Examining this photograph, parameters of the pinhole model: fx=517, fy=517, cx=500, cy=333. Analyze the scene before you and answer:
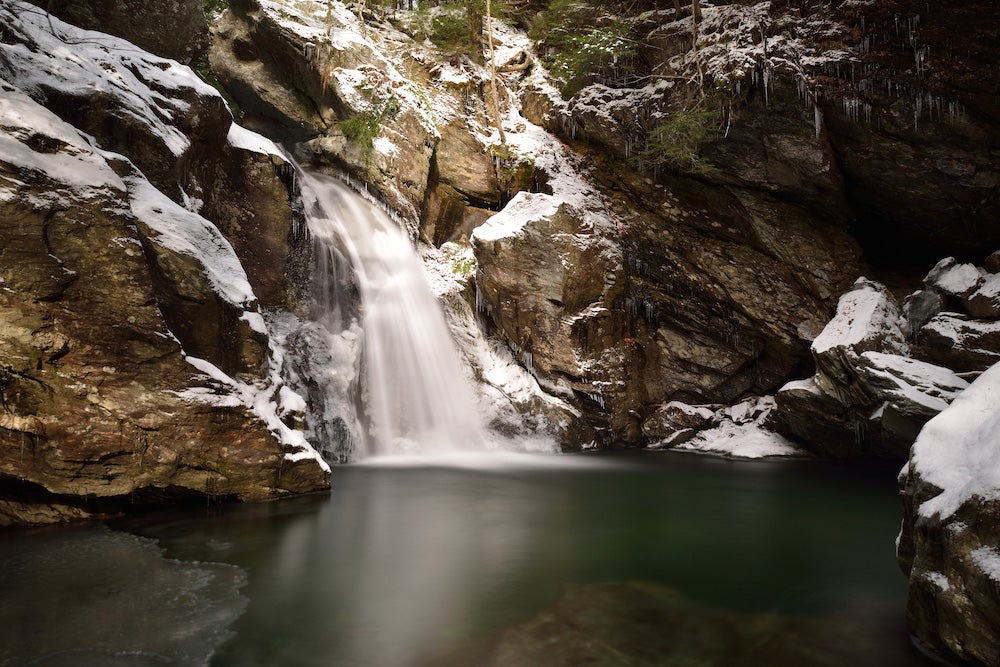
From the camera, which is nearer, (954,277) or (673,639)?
(673,639)

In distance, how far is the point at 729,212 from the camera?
12656mm

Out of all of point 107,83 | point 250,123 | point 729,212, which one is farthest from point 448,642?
point 250,123

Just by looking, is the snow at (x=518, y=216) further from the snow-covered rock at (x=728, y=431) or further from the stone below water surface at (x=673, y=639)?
the stone below water surface at (x=673, y=639)

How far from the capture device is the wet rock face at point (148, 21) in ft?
29.9

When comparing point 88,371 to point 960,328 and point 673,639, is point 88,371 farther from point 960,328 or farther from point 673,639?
point 960,328

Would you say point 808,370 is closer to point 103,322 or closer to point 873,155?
point 873,155

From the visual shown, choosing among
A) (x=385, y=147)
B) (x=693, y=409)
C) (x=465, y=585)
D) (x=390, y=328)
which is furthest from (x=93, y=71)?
(x=693, y=409)

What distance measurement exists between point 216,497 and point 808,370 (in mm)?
12840

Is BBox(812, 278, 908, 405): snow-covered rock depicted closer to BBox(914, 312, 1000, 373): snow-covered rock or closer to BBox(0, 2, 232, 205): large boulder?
BBox(914, 312, 1000, 373): snow-covered rock

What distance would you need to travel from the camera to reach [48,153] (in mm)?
5449

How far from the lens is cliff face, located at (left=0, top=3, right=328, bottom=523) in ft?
17.0

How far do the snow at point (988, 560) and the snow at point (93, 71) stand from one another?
9.82 metres

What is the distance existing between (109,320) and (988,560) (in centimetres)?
750

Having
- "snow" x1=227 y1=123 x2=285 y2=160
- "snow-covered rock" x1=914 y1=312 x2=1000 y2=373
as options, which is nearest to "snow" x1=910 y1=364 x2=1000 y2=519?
"snow-covered rock" x1=914 y1=312 x2=1000 y2=373
